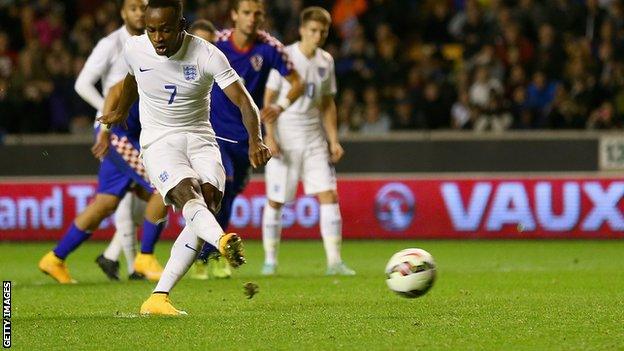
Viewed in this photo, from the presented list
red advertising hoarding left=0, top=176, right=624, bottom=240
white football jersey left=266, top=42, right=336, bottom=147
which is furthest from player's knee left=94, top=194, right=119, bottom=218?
red advertising hoarding left=0, top=176, right=624, bottom=240

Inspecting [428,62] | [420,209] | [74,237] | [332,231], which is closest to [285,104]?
[332,231]

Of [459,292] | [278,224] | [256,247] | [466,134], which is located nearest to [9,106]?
[256,247]

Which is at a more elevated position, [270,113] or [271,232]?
[270,113]

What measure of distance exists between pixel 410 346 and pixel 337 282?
4.00m

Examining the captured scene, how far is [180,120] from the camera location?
8.23m

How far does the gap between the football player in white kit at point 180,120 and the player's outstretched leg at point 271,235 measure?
138 inches

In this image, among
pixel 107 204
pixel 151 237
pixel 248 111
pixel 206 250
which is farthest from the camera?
pixel 151 237

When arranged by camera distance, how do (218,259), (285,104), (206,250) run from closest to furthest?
1. (218,259)
2. (206,250)
3. (285,104)

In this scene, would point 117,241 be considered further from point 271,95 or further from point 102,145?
point 271,95

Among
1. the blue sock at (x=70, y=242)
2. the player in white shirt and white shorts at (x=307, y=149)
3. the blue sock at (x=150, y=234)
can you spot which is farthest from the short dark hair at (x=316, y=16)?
the blue sock at (x=70, y=242)

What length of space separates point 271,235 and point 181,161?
3787 millimetres

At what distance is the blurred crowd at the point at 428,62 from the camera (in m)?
17.2

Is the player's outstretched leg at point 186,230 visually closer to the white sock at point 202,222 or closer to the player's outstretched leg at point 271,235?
the white sock at point 202,222

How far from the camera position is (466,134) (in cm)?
1675
